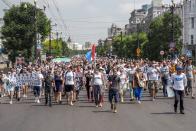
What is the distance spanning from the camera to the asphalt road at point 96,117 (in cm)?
1544

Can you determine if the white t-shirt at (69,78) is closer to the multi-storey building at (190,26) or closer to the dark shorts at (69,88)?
the dark shorts at (69,88)

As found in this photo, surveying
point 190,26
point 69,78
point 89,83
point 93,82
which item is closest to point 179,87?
point 93,82

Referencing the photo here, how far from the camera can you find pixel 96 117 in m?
18.3

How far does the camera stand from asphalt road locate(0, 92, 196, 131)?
15438mm

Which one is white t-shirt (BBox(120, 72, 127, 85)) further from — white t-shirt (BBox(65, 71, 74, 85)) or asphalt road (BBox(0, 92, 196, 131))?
white t-shirt (BBox(65, 71, 74, 85))

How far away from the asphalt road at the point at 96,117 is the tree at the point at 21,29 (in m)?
38.2

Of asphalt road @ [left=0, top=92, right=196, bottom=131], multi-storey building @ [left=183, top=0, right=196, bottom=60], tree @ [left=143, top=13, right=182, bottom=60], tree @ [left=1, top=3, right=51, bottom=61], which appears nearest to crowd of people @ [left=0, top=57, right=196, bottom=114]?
asphalt road @ [left=0, top=92, right=196, bottom=131]

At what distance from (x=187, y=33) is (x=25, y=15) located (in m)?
46.2

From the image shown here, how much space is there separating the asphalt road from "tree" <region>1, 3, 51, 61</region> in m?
38.2

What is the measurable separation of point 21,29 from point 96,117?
148 feet

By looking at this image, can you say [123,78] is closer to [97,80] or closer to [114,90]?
[97,80]

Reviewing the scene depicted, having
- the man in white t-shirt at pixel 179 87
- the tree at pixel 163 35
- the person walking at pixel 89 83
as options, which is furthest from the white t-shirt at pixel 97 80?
the tree at pixel 163 35

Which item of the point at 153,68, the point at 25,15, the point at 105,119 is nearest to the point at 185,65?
the point at 153,68

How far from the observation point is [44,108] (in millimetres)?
22688
